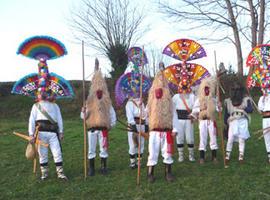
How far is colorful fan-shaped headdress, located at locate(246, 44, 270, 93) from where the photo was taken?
29.9 feet

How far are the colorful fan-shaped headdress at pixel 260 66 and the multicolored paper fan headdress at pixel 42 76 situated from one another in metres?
4.62

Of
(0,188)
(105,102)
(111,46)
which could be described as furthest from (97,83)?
(111,46)

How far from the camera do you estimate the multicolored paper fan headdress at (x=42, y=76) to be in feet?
26.3

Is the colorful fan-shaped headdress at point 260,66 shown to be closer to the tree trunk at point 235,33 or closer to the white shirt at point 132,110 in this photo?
the white shirt at point 132,110

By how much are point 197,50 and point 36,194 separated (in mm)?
5108

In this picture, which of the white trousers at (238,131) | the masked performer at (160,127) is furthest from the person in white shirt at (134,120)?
the white trousers at (238,131)

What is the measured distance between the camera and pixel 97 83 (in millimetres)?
8352

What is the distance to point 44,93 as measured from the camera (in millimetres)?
8016

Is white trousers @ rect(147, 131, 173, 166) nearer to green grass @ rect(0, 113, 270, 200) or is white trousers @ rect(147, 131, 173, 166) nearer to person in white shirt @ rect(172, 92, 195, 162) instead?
green grass @ rect(0, 113, 270, 200)

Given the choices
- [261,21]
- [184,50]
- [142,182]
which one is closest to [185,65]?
[184,50]

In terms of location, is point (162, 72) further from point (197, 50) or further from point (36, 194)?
point (36, 194)

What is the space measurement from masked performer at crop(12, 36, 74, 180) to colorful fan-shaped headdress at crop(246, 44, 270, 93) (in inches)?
182

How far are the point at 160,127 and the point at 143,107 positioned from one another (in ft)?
3.90

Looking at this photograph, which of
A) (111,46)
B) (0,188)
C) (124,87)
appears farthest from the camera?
(111,46)
